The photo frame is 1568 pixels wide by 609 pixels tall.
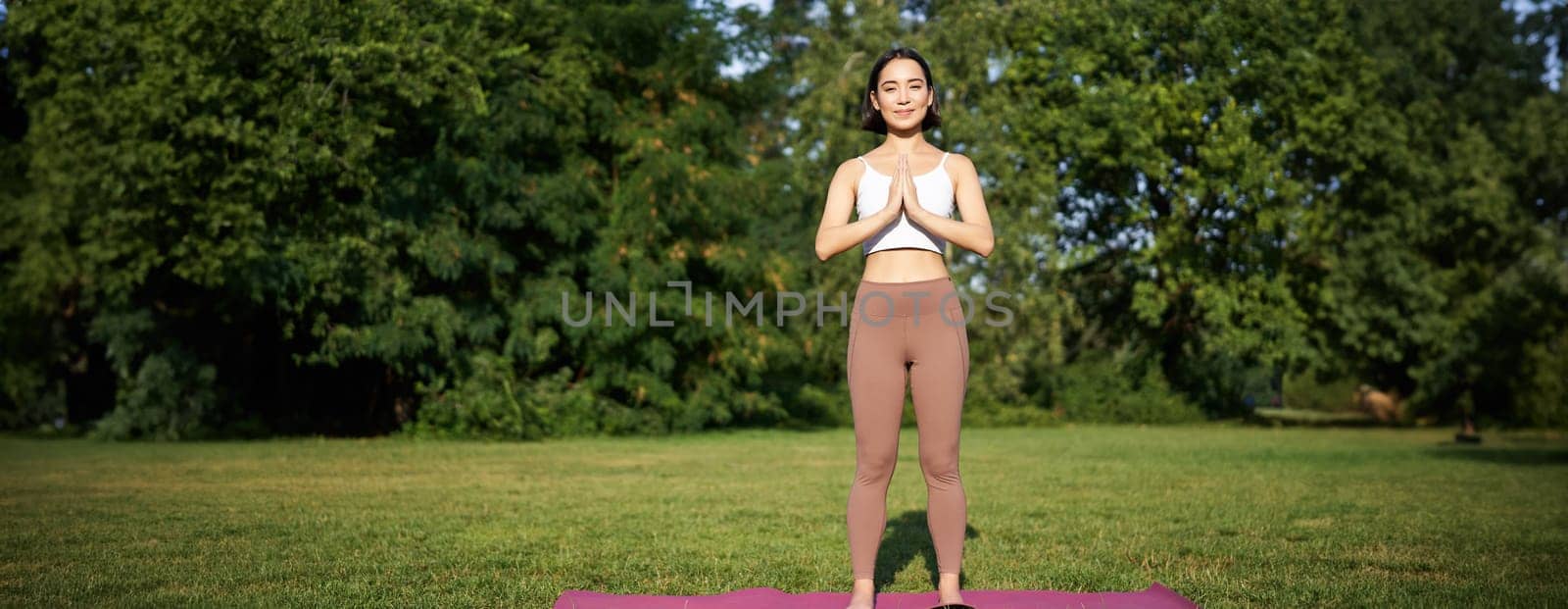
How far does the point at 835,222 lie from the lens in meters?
4.78

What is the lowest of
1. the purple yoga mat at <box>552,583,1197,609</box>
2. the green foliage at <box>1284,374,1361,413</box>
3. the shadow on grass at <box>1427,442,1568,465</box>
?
the shadow on grass at <box>1427,442,1568,465</box>

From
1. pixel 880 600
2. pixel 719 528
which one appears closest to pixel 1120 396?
pixel 719 528

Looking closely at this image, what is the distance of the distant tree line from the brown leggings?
13.0 meters

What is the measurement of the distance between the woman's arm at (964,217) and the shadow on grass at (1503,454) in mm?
12885

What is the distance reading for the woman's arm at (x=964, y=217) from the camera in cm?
454

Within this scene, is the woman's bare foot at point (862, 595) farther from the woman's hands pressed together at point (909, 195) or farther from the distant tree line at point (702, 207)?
the distant tree line at point (702, 207)

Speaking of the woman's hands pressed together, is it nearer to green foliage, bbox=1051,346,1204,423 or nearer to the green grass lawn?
the green grass lawn

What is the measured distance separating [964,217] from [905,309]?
0.50 meters

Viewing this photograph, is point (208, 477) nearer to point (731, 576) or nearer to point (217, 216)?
point (217, 216)

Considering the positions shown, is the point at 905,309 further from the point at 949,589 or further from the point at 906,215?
the point at 949,589

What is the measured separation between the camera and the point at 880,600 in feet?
16.3

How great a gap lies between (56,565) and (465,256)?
41.4 ft

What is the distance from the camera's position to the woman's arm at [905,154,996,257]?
4539 millimetres
